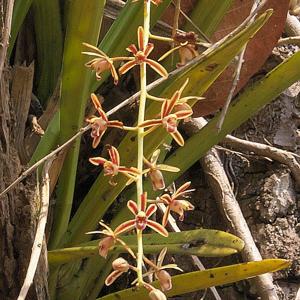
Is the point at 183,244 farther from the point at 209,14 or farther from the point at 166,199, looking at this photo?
the point at 209,14

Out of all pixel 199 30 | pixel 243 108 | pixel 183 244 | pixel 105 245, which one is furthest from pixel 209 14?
pixel 105 245

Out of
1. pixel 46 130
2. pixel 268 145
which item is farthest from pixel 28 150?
pixel 268 145

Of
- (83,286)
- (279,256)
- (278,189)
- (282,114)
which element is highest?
(282,114)

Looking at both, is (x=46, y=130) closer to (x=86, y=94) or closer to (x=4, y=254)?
(x=86, y=94)

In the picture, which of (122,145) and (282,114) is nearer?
(122,145)

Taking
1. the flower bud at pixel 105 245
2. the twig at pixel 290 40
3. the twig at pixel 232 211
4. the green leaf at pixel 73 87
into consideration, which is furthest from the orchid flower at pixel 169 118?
the twig at pixel 290 40

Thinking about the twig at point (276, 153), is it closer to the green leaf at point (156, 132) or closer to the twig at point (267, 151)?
the twig at point (267, 151)
